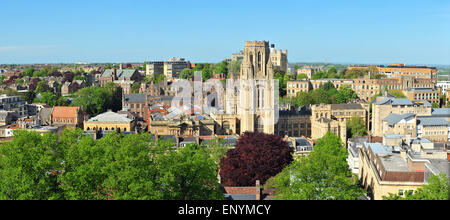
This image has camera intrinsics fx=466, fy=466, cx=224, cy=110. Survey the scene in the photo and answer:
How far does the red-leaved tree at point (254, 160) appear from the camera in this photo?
118 feet

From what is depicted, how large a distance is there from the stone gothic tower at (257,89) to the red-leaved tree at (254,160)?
13269 mm

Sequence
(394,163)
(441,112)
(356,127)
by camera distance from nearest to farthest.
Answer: (394,163)
(441,112)
(356,127)

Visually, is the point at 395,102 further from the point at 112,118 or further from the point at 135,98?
the point at 135,98

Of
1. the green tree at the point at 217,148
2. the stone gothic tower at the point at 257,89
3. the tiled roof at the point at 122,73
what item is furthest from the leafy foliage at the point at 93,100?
the tiled roof at the point at 122,73

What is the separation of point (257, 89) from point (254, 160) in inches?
715

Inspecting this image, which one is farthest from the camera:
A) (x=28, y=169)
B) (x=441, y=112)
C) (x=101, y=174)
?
(x=441, y=112)

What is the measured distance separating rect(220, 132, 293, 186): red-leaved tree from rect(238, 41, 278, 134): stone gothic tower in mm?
13269

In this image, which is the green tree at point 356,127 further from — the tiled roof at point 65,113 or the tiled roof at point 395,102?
the tiled roof at point 65,113

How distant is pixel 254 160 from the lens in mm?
37781

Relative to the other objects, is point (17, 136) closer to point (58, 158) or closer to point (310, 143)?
point (58, 158)

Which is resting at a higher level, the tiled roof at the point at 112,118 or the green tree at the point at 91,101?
the green tree at the point at 91,101

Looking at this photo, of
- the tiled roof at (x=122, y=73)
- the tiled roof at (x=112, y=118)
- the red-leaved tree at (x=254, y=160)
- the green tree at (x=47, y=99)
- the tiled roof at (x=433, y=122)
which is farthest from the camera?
the tiled roof at (x=122, y=73)

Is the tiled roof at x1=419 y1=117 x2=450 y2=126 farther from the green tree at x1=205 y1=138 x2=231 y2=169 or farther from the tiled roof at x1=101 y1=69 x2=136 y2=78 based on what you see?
the tiled roof at x1=101 y1=69 x2=136 y2=78

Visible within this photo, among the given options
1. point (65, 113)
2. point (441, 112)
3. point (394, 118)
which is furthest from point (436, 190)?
point (65, 113)
